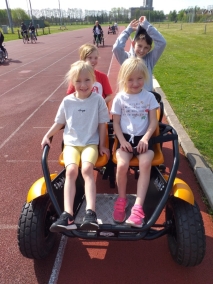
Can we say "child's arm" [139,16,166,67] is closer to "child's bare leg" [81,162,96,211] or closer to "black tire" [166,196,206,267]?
"child's bare leg" [81,162,96,211]

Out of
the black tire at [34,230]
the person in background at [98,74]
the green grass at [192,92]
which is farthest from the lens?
the green grass at [192,92]

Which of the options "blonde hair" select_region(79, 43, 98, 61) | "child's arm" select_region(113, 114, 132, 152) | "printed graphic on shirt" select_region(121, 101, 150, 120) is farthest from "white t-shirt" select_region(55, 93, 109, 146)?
"blonde hair" select_region(79, 43, 98, 61)

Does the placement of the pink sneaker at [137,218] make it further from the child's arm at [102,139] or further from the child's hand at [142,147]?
the child's arm at [102,139]

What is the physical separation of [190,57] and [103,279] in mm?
11557

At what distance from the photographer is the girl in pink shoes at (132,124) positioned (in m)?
2.28

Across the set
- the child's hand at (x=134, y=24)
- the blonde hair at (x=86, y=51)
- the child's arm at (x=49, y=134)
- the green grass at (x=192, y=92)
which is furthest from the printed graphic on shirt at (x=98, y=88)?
the green grass at (x=192, y=92)

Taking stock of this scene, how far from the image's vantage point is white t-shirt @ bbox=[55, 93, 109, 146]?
101 inches

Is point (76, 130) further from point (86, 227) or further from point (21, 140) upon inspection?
point (21, 140)

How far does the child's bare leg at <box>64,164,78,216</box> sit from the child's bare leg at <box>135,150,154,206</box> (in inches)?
20.7

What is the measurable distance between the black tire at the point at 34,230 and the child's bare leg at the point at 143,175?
77cm

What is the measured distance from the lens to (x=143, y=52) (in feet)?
10.4

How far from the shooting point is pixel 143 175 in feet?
7.43

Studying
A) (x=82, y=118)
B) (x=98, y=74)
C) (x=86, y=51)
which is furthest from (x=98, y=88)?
(x=82, y=118)

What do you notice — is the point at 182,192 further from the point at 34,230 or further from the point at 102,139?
the point at 34,230
